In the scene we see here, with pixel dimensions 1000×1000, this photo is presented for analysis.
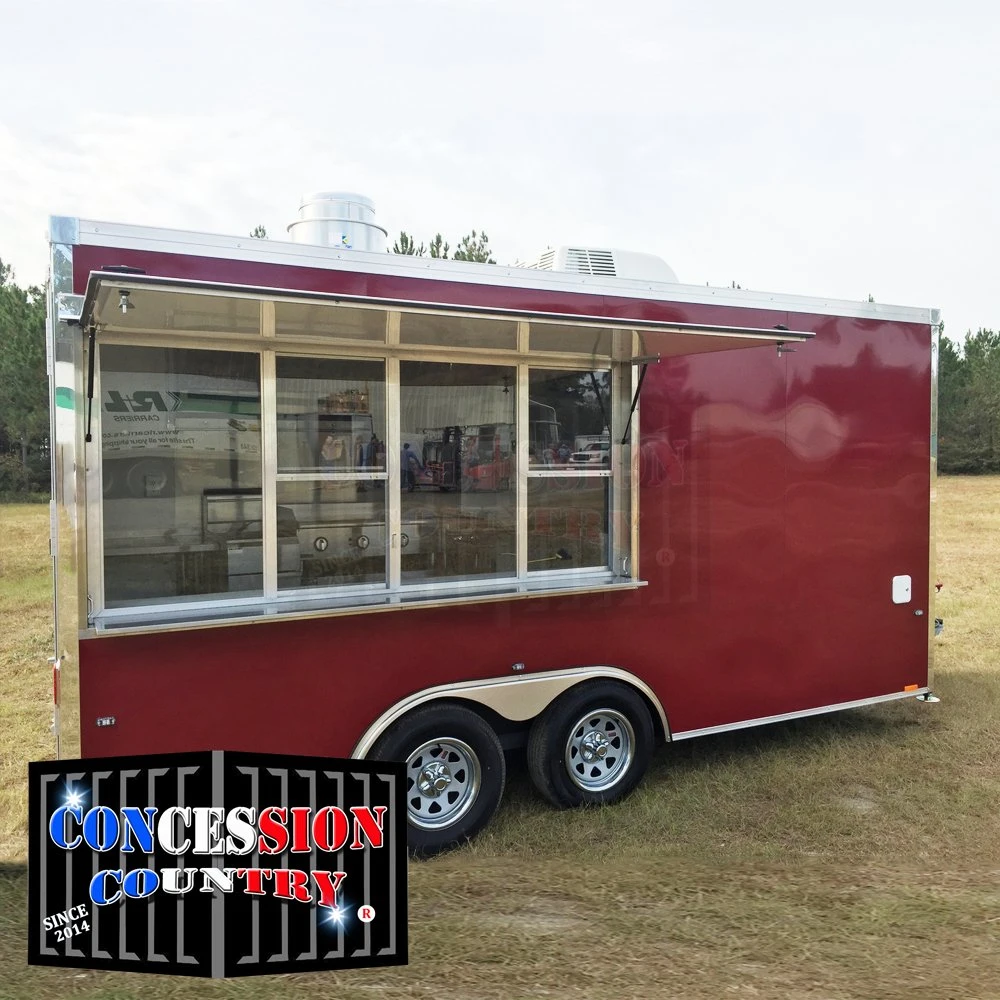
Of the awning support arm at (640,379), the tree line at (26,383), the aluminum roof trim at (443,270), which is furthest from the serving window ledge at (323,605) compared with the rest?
the tree line at (26,383)

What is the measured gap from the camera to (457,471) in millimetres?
4504

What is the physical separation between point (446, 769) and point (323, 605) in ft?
3.18

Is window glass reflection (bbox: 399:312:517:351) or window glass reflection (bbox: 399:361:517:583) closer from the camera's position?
Result: window glass reflection (bbox: 399:312:517:351)

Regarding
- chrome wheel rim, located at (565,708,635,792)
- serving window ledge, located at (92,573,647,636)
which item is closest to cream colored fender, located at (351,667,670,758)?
chrome wheel rim, located at (565,708,635,792)

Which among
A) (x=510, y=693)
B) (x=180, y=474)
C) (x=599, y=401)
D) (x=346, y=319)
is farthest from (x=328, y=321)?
(x=510, y=693)

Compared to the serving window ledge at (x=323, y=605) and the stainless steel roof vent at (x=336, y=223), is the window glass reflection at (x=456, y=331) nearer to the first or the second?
the stainless steel roof vent at (x=336, y=223)

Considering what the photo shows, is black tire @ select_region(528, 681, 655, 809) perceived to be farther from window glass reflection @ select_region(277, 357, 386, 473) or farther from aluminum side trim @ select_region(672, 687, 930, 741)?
window glass reflection @ select_region(277, 357, 386, 473)

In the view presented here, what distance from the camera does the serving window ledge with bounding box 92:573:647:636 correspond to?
3736 mm

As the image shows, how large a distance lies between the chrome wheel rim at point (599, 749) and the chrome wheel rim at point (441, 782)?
532 mm

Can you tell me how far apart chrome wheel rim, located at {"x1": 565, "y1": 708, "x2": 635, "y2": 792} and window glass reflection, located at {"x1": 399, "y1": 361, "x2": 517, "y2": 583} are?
0.88m

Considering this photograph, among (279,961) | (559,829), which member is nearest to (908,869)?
(559,829)

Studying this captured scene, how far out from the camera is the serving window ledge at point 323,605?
147 inches

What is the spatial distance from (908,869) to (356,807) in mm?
2466

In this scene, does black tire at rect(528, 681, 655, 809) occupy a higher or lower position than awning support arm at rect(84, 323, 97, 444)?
lower
